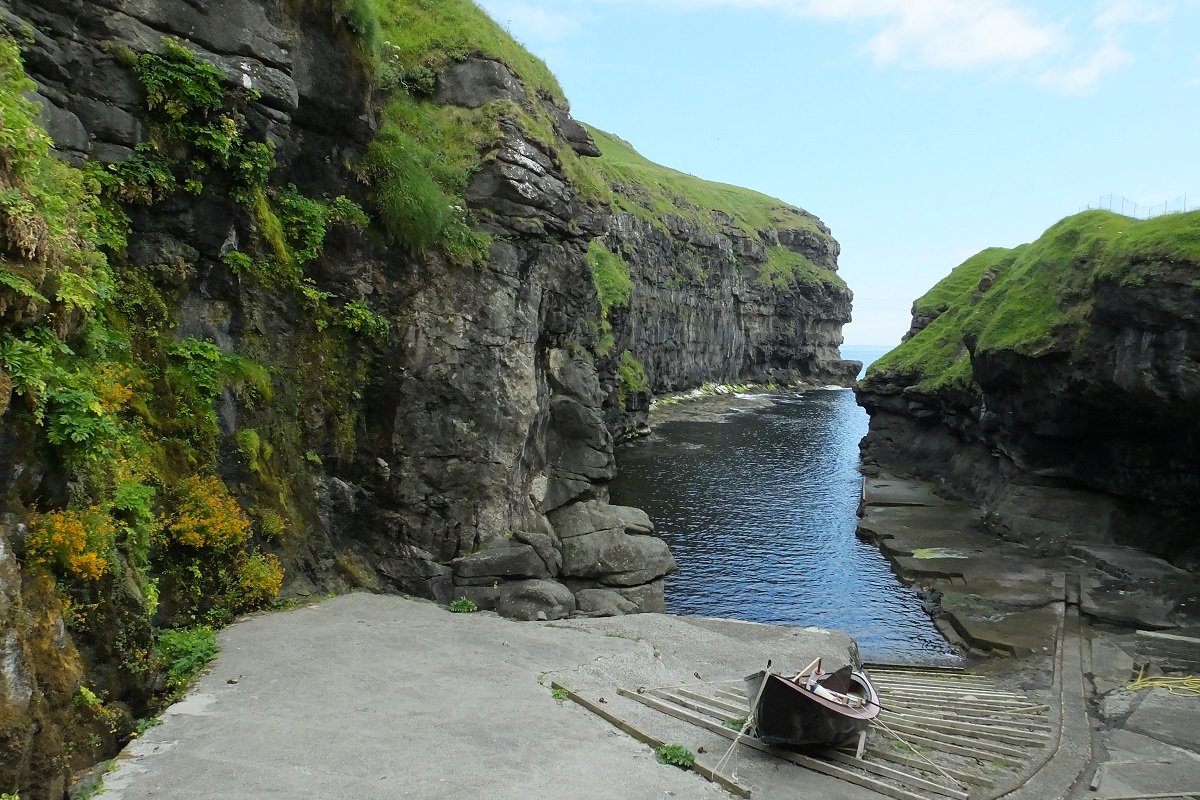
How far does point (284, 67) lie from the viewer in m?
20.4

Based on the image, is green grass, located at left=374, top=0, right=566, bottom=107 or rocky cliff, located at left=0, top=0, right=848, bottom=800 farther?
green grass, located at left=374, top=0, right=566, bottom=107

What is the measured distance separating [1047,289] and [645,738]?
45365 millimetres

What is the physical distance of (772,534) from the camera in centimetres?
4819

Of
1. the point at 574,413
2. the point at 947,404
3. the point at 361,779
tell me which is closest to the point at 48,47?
the point at 361,779

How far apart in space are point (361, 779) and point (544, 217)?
925 inches

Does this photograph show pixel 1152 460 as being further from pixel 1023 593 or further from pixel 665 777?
pixel 665 777

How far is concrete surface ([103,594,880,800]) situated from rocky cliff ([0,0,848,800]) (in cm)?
117

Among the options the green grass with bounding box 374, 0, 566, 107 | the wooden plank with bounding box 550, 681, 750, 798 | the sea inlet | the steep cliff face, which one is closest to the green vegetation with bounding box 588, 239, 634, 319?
the steep cliff face

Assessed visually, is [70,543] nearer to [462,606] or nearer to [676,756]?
[676,756]

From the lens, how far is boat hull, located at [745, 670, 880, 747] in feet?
45.6

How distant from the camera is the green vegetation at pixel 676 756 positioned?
13.0m

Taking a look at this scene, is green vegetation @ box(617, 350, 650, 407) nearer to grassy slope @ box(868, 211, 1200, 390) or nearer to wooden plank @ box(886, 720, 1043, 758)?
grassy slope @ box(868, 211, 1200, 390)

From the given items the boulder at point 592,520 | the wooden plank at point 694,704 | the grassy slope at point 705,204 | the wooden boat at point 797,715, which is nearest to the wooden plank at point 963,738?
the wooden boat at point 797,715

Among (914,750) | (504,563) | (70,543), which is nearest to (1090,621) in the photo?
(914,750)
